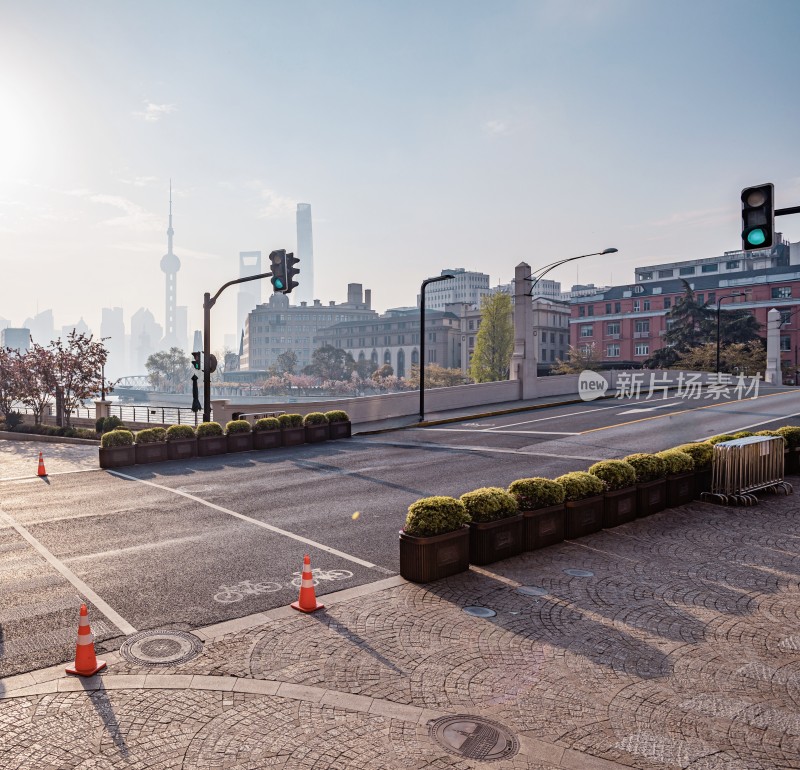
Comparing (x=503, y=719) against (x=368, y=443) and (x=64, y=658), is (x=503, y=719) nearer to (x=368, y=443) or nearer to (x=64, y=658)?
(x=64, y=658)

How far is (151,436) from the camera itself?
21.8m

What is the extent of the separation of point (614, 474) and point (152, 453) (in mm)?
15565

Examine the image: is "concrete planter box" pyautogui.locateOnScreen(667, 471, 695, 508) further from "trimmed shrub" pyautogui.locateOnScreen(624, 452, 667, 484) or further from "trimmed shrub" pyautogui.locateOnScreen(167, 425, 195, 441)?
"trimmed shrub" pyautogui.locateOnScreen(167, 425, 195, 441)

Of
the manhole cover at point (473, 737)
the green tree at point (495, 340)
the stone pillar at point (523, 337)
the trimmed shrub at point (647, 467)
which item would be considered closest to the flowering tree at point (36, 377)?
the stone pillar at point (523, 337)

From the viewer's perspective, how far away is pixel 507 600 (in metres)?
8.73

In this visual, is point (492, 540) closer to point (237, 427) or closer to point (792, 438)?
point (792, 438)

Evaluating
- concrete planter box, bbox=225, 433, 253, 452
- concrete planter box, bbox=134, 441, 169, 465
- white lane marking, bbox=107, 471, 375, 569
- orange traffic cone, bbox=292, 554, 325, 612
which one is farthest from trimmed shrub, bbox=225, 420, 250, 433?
orange traffic cone, bbox=292, 554, 325, 612

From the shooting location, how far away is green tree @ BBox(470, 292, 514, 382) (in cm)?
9144

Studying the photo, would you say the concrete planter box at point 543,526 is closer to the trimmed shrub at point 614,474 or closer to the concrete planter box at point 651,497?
the trimmed shrub at point 614,474

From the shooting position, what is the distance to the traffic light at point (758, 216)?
31.9 feet

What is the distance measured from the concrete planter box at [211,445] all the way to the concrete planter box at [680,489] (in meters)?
15.6

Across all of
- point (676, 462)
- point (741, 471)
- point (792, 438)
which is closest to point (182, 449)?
point (676, 462)

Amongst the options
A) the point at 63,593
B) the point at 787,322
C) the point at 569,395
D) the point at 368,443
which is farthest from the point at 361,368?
the point at 63,593

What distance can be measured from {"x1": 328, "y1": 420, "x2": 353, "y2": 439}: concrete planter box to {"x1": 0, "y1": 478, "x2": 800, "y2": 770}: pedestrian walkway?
1777cm
